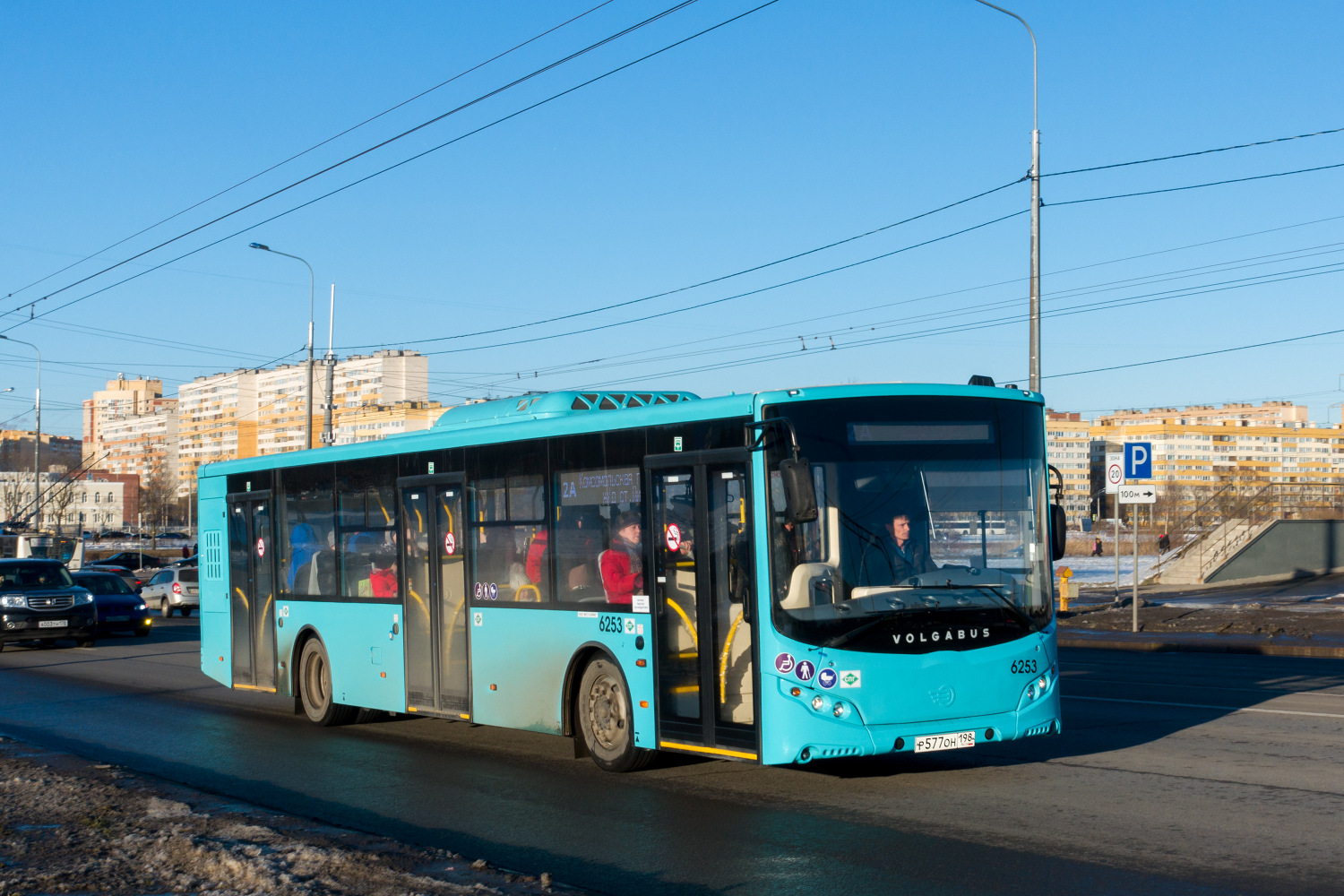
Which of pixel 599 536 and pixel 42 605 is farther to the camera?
pixel 42 605

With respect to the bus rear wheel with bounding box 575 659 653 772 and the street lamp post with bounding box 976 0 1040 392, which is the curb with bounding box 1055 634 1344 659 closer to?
the street lamp post with bounding box 976 0 1040 392

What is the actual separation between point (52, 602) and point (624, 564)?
20.5 meters

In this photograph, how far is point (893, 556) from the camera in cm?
901

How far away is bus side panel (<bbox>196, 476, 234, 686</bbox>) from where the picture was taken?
16.8 m

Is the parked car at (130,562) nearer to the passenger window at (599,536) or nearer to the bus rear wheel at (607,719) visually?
the passenger window at (599,536)

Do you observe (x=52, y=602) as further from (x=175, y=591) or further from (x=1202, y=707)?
(x=1202, y=707)

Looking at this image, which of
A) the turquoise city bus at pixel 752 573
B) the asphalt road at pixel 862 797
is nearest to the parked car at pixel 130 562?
the asphalt road at pixel 862 797

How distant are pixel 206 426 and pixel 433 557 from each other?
476 feet

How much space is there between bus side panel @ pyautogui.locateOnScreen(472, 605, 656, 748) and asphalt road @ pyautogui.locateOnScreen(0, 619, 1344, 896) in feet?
1.37

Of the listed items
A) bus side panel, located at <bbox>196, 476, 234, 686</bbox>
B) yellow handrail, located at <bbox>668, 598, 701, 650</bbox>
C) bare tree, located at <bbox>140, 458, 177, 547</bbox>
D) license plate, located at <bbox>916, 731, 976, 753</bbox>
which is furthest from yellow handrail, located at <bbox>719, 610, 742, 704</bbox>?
bare tree, located at <bbox>140, 458, 177, 547</bbox>

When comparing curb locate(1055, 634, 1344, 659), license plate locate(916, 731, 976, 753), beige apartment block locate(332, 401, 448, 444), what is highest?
beige apartment block locate(332, 401, 448, 444)

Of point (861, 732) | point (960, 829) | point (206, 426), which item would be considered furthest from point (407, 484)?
point (206, 426)

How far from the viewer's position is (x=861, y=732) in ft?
29.0

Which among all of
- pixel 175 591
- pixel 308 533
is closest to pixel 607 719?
pixel 308 533
